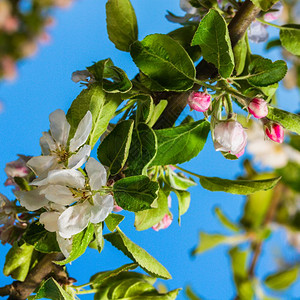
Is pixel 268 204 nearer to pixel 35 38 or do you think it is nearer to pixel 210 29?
pixel 210 29

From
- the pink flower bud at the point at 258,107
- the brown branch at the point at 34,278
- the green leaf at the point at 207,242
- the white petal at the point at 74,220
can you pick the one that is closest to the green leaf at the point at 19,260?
the brown branch at the point at 34,278

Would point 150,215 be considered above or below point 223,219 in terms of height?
below

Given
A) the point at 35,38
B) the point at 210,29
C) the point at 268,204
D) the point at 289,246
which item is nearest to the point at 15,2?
the point at 35,38

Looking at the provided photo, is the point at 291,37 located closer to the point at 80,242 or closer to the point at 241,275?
the point at 80,242

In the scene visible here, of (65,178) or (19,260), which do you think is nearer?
(65,178)

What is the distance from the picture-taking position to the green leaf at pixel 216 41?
12.4 inches

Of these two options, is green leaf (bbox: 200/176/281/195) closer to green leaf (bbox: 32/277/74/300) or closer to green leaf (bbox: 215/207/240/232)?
green leaf (bbox: 32/277/74/300)

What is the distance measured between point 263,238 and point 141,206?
0.95 meters

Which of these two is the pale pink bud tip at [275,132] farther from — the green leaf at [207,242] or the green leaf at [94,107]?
the green leaf at [207,242]

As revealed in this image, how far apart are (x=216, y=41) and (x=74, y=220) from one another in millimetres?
175

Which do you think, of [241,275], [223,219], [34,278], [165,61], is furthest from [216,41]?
[241,275]

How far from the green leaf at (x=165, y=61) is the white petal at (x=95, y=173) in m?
0.10

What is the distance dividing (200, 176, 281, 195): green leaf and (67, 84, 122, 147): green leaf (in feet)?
0.38

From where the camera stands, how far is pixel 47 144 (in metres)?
0.35
